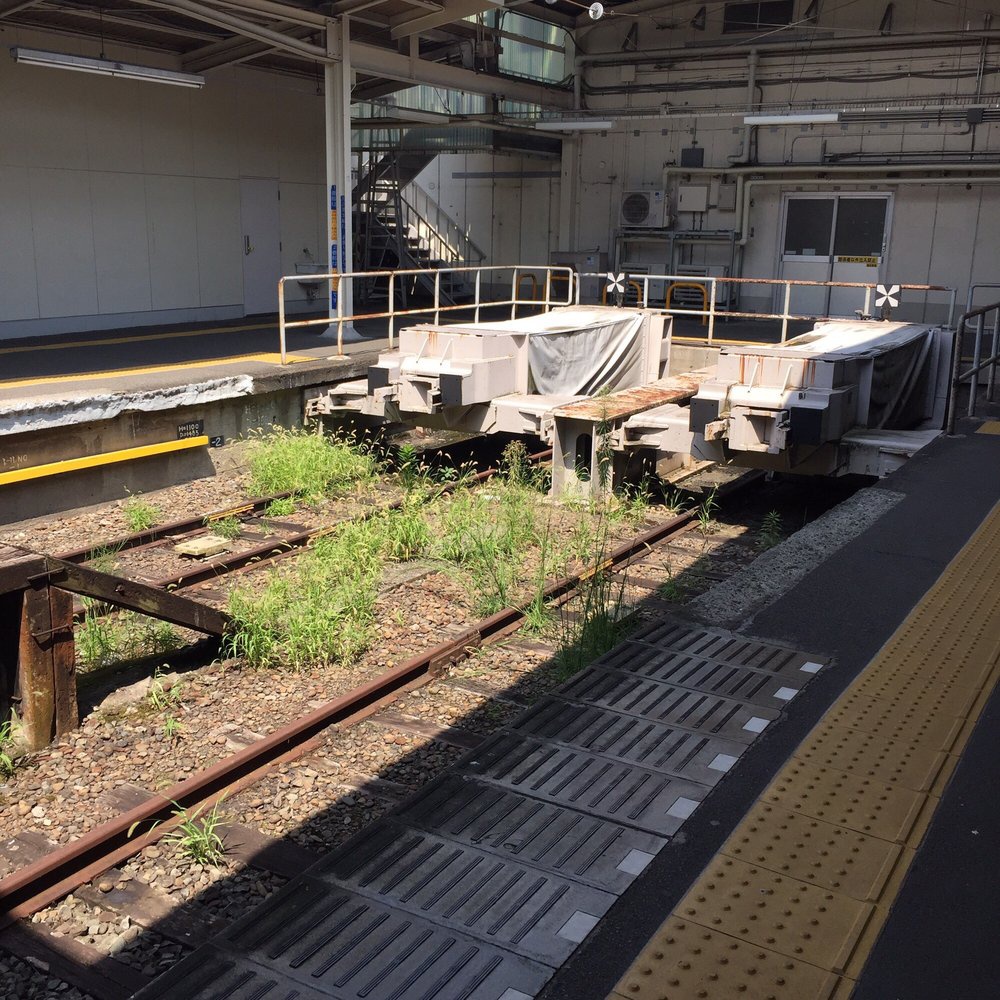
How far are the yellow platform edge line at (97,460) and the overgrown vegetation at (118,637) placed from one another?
2609 millimetres

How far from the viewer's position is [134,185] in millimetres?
15578

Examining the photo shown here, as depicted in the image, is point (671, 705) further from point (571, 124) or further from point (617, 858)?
point (571, 124)

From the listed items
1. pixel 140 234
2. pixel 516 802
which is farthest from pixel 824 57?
pixel 516 802

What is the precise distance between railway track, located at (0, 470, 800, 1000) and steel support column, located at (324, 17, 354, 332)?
340 inches

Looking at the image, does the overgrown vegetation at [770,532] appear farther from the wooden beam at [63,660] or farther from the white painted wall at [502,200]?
the white painted wall at [502,200]

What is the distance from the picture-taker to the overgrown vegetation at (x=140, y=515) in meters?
9.19

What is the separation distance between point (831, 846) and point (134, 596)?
3.84 metres

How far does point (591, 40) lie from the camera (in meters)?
22.8

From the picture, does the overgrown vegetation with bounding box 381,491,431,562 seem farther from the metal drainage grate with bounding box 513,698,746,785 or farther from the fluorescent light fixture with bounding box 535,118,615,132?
the fluorescent light fixture with bounding box 535,118,615,132

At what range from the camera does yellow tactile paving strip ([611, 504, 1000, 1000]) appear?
9.27 feet

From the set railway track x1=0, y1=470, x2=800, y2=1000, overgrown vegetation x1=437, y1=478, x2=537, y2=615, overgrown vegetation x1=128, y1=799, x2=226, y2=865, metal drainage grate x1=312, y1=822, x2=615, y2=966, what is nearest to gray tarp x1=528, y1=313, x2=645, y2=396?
overgrown vegetation x1=437, y1=478, x2=537, y2=615

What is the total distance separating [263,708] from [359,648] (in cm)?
87

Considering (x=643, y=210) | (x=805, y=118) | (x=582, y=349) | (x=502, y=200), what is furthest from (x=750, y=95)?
(x=582, y=349)

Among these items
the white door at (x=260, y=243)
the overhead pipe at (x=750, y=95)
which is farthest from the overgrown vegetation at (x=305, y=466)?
the overhead pipe at (x=750, y=95)
